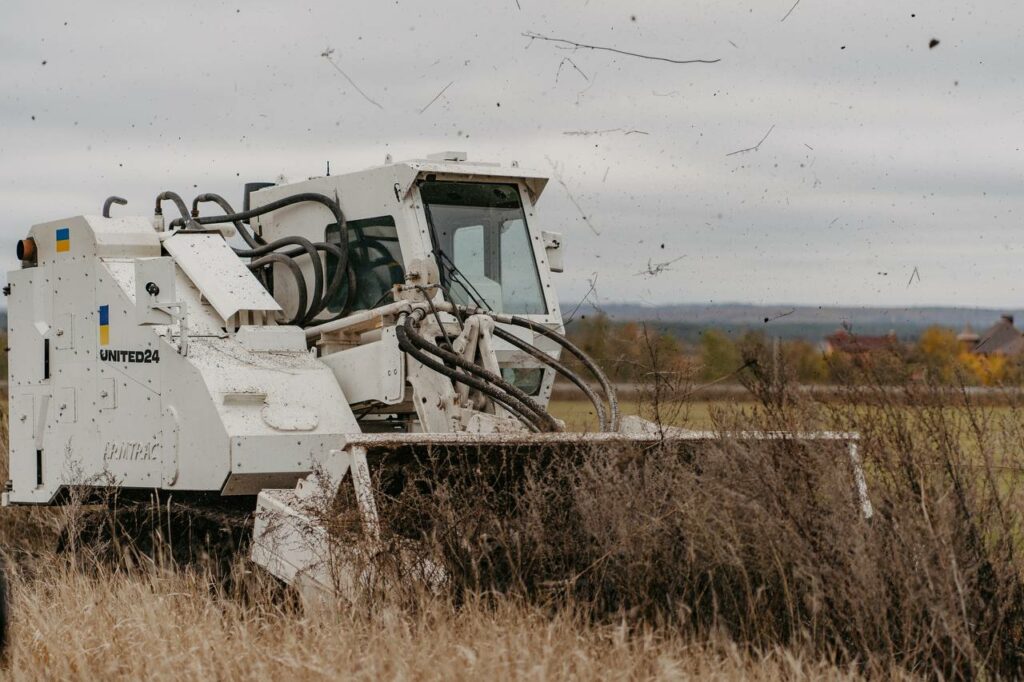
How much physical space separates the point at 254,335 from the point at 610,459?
9.35 feet

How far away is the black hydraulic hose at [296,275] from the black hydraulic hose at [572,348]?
53.8 inches

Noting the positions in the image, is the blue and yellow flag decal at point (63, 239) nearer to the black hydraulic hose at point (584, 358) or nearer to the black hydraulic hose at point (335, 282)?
the black hydraulic hose at point (335, 282)

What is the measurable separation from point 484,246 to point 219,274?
1.83 metres

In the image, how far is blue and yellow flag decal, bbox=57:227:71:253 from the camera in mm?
10180

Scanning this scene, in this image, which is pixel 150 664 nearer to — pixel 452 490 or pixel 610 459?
pixel 452 490

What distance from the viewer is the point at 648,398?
8.16 metres

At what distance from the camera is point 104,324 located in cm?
972

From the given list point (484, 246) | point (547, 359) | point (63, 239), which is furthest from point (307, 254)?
point (547, 359)

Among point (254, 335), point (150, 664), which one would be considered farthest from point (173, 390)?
point (150, 664)

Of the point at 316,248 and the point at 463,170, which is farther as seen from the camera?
the point at 316,248

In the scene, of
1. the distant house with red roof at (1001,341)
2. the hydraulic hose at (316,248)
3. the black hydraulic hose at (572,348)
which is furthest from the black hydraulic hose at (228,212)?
the distant house with red roof at (1001,341)

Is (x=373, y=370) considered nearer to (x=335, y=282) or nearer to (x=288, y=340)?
(x=288, y=340)

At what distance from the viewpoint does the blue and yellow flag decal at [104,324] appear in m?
9.66

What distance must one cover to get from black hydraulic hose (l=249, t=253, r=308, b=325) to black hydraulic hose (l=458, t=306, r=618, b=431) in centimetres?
137
